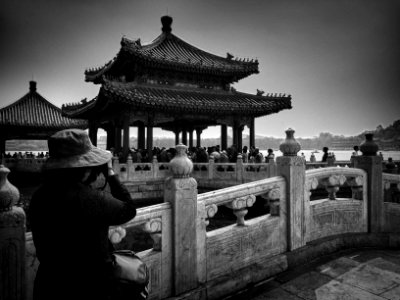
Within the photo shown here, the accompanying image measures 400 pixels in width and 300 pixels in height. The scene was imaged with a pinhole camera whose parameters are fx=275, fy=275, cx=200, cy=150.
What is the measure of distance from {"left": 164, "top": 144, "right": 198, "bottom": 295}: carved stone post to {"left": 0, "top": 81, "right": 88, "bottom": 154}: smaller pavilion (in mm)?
24281

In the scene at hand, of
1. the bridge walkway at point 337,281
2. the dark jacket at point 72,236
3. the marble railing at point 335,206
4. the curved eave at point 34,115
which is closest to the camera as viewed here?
the dark jacket at point 72,236

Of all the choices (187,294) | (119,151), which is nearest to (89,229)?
(187,294)

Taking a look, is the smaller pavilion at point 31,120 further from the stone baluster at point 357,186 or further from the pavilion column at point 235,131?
the stone baluster at point 357,186

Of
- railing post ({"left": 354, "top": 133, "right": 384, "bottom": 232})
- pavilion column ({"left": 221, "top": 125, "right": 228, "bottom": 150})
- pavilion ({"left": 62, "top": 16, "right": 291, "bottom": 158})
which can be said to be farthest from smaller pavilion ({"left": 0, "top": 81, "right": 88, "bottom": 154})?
railing post ({"left": 354, "top": 133, "right": 384, "bottom": 232})

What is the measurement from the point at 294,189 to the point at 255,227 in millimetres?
814

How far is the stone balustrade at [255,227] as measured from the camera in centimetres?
278

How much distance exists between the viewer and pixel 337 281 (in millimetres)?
3270

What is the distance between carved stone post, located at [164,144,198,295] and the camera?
2.79 meters

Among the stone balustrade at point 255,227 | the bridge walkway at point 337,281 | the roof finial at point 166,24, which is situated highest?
the roof finial at point 166,24

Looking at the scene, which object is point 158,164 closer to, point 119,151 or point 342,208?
point 119,151

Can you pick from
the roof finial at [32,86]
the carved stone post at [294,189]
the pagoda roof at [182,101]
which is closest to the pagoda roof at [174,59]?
the pagoda roof at [182,101]

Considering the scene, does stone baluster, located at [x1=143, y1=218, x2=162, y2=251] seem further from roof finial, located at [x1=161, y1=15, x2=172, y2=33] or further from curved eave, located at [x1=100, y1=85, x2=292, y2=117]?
roof finial, located at [x1=161, y1=15, x2=172, y2=33]

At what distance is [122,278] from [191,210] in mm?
1374

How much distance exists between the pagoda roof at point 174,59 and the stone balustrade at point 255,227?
1337 centimetres
